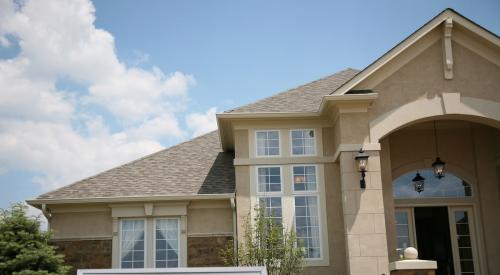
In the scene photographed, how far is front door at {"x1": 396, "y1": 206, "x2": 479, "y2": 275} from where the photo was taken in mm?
15953

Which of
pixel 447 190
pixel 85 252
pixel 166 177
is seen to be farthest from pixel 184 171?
pixel 447 190

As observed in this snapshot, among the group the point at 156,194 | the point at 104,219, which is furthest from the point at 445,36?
the point at 104,219

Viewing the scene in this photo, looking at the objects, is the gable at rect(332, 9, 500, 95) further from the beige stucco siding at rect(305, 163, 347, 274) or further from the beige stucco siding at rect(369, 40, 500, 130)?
the beige stucco siding at rect(305, 163, 347, 274)

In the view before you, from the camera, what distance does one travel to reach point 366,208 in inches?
533

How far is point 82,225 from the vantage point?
51.6 ft

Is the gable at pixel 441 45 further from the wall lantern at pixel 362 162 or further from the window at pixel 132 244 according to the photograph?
the window at pixel 132 244

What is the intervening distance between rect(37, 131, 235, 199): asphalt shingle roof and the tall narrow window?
3.12ft

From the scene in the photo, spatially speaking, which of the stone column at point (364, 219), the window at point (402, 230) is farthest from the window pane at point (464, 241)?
the stone column at point (364, 219)

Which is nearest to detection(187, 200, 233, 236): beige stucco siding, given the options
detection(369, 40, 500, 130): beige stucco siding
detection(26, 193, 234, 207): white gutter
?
detection(26, 193, 234, 207): white gutter

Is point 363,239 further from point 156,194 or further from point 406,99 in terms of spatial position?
point 156,194

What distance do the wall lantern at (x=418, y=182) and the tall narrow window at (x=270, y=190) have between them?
151 inches

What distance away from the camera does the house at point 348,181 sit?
14.0 m

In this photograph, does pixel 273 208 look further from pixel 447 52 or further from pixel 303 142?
pixel 447 52

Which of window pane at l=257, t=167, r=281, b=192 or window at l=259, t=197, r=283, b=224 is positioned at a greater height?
window pane at l=257, t=167, r=281, b=192
